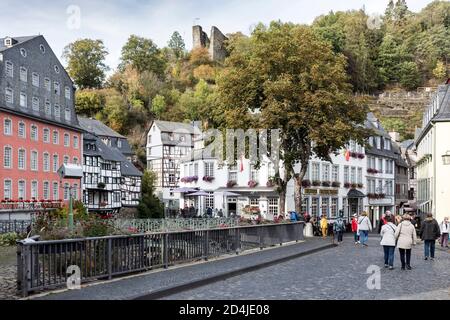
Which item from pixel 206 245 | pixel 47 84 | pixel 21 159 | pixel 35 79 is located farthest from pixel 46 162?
pixel 206 245

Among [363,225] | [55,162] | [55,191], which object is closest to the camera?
[363,225]

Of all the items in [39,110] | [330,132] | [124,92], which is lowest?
[330,132]

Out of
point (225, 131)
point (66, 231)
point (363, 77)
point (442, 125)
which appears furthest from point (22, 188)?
point (363, 77)

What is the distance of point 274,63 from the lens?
119 ft

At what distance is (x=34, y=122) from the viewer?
2240 inches

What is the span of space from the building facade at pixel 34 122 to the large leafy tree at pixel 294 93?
75.5 ft

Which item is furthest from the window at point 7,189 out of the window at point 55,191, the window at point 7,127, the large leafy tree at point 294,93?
the large leafy tree at point 294,93

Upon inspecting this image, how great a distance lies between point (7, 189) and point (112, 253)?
134 feet

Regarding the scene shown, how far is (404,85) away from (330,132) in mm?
111111

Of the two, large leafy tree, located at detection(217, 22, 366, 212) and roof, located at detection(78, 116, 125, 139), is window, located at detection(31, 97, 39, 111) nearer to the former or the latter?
roof, located at detection(78, 116, 125, 139)

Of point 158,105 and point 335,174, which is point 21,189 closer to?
point 335,174

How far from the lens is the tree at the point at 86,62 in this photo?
334 feet

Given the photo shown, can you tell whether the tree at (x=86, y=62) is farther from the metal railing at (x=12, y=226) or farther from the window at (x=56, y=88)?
the metal railing at (x=12, y=226)
